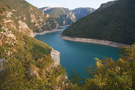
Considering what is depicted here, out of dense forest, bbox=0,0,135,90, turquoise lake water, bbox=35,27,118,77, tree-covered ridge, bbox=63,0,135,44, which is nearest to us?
dense forest, bbox=0,0,135,90

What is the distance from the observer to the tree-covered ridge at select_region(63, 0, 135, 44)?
77.6m

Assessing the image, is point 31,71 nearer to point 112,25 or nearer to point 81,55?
point 81,55

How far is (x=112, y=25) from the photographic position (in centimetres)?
8900

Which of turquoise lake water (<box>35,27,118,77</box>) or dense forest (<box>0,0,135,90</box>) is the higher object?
dense forest (<box>0,0,135,90</box>)

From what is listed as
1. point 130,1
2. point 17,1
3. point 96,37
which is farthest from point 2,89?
point 17,1

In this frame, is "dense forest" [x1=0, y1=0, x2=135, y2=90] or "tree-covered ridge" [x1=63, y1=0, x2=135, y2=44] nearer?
"dense forest" [x1=0, y1=0, x2=135, y2=90]

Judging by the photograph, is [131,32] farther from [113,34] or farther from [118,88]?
[118,88]

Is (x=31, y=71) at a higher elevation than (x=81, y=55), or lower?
higher

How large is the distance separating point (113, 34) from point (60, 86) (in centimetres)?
7227

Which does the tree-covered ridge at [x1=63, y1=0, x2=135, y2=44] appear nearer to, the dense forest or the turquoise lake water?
the turquoise lake water

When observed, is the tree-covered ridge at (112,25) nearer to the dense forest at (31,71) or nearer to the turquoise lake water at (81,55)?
the turquoise lake water at (81,55)

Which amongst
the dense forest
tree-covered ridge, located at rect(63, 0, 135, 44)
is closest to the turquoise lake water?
the dense forest

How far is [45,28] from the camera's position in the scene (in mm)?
158125

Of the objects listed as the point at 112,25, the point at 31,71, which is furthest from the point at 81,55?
the point at 112,25
